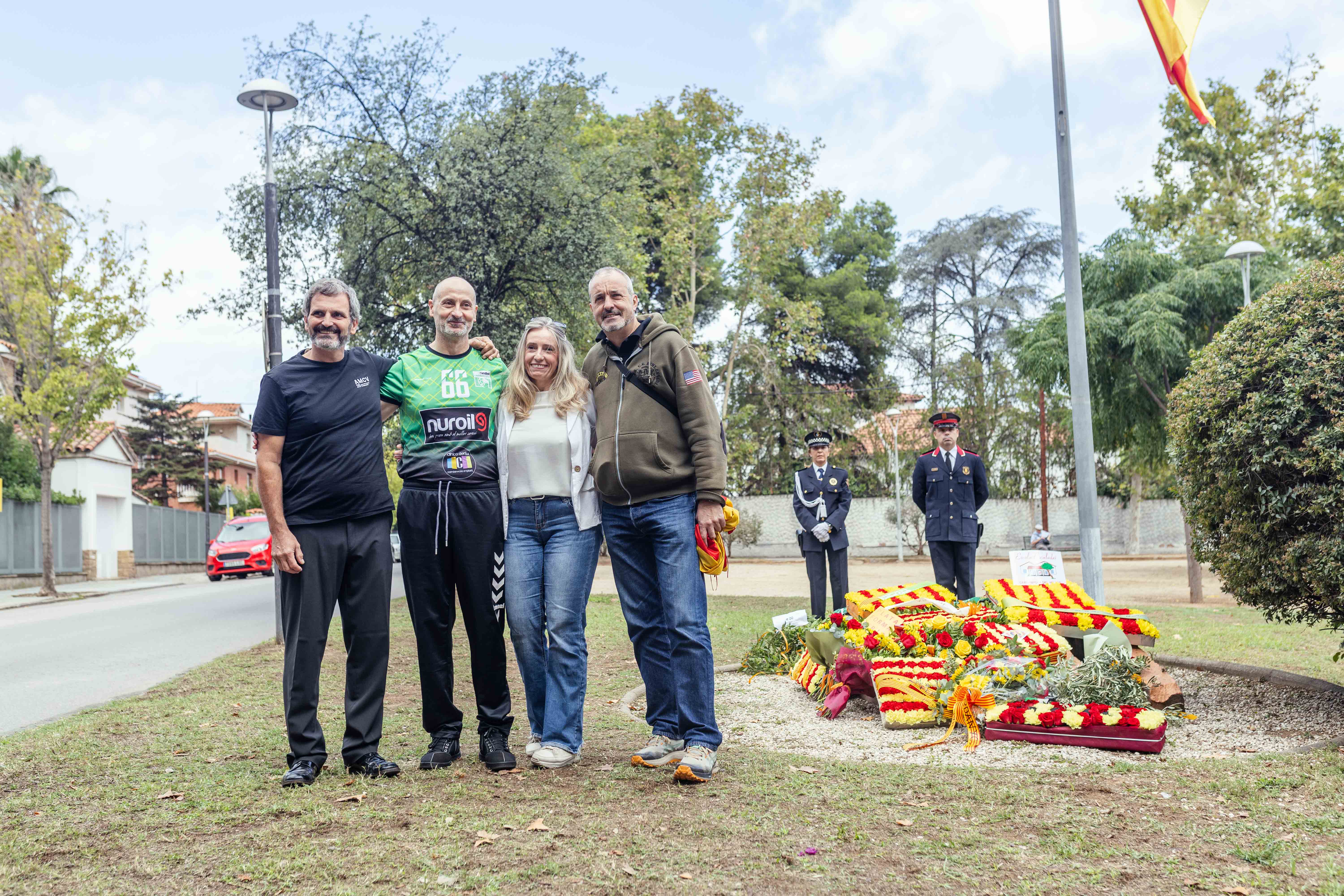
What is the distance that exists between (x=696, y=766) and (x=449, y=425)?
1.78 metres

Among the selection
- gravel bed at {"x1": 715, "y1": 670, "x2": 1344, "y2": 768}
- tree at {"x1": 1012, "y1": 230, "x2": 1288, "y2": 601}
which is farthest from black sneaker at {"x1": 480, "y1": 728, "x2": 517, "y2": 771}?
tree at {"x1": 1012, "y1": 230, "x2": 1288, "y2": 601}

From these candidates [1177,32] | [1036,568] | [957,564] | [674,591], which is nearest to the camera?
[674,591]

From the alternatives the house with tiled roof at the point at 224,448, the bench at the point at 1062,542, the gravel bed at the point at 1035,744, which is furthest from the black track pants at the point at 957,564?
the house with tiled roof at the point at 224,448

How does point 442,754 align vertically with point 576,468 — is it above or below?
below

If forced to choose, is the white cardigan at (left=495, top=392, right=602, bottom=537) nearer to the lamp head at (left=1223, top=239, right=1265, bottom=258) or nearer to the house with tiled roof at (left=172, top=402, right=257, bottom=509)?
the lamp head at (left=1223, top=239, right=1265, bottom=258)

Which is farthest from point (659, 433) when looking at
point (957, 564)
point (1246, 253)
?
point (1246, 253)

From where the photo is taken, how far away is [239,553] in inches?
1107

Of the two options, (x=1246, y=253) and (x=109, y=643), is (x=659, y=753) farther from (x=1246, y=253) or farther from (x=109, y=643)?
(x=1246, y=253)

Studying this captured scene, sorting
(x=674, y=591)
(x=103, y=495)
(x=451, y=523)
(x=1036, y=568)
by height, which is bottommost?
(x=1036, y=568)

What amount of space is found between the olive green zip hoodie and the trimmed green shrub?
282cm

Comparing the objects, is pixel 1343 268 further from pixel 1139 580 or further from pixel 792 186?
pixel 792 186

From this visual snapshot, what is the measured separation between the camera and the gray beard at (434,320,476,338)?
4660 mm

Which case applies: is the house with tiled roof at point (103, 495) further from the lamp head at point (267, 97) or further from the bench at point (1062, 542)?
the bench at point (1062, 542)

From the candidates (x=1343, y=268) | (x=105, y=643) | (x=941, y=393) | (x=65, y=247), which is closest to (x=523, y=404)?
(x=1343, y=268)
